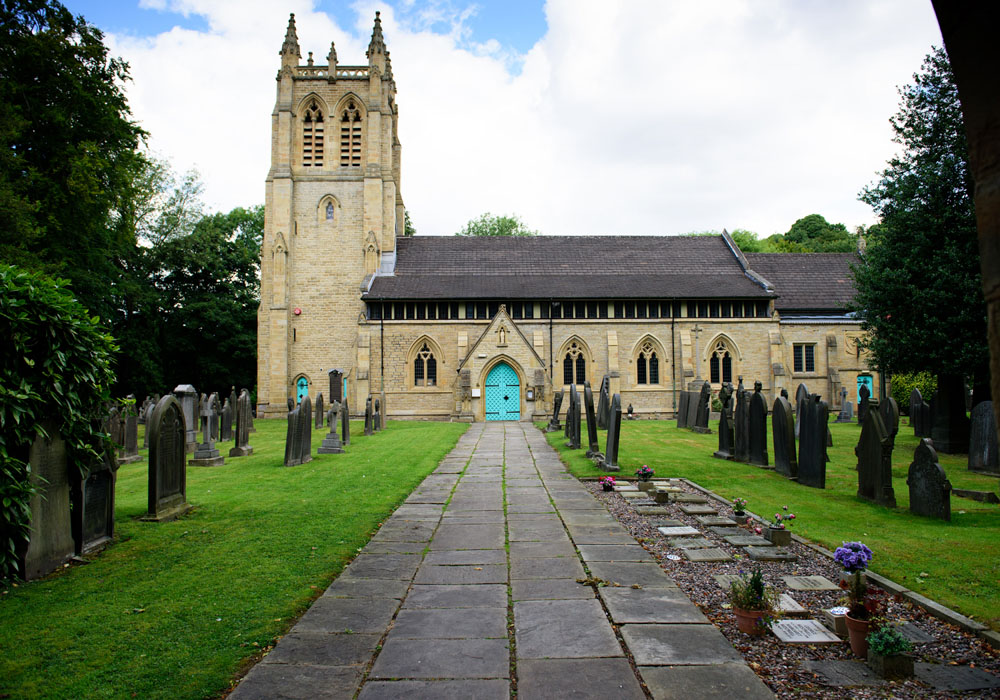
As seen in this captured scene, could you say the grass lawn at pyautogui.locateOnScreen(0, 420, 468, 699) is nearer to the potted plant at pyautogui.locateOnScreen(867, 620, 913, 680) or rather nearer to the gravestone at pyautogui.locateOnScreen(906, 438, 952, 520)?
the potted plant at pyautogui.locateOnScreen(867, 620, 913, 680)

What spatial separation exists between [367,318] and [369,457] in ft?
54.6

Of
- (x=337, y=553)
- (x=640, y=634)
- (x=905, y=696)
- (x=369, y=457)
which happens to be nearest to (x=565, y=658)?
(x=640, y=634)

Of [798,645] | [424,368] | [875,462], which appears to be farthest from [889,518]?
[424,368]

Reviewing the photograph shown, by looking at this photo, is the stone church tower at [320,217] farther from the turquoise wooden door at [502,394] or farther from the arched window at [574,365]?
the arched window at [574,365]

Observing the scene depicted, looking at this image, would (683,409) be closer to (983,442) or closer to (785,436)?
(785,436)

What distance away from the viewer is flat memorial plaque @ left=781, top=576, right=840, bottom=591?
5.38 meters

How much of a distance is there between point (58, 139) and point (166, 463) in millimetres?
18391

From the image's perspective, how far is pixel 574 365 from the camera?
30.8m

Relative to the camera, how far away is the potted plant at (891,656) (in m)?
3.67

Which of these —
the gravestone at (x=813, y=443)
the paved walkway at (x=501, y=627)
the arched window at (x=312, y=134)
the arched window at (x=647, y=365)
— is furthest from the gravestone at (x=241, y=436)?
the arched window at (x=312, y=134)

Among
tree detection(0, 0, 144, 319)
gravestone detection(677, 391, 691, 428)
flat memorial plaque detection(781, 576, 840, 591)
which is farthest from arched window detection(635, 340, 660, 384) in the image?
flat memorial plaque detection(781, 576, 840, 591)

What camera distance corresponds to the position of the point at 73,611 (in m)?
4.80

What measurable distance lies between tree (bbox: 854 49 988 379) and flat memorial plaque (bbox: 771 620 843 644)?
12.2 meters

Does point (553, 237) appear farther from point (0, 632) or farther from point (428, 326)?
point (0, 632)
